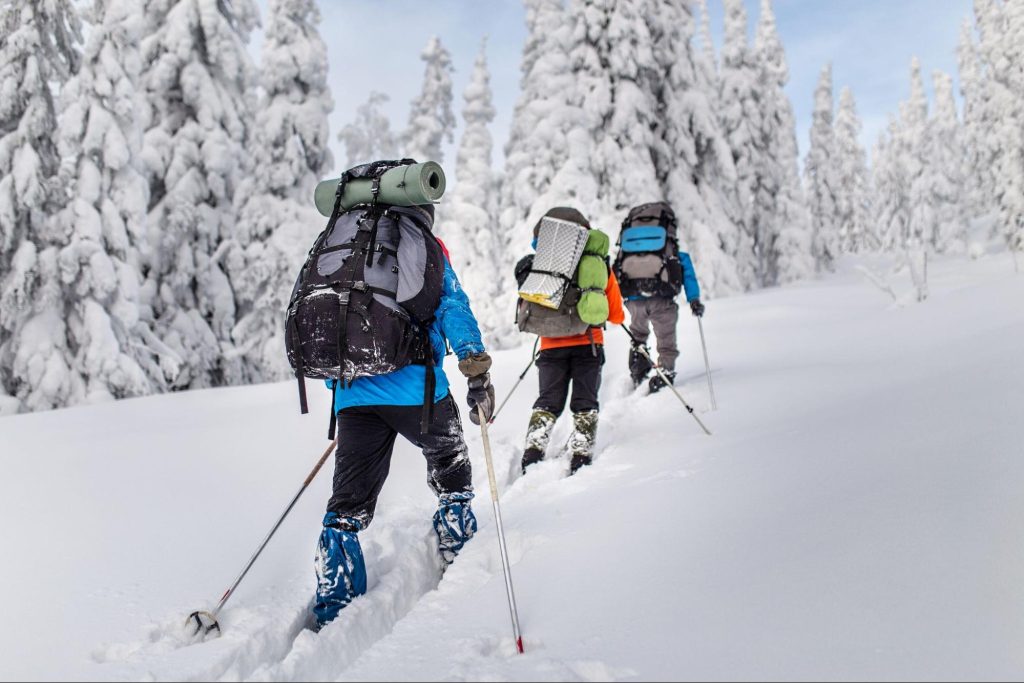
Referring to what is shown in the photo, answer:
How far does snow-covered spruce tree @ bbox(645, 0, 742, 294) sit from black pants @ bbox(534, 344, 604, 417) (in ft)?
52.6

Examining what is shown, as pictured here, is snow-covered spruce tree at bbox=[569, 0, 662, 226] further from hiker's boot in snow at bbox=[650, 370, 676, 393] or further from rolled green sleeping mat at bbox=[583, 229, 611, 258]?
rolled green sleeping mat at bbox=[583, 229, 611, 258]

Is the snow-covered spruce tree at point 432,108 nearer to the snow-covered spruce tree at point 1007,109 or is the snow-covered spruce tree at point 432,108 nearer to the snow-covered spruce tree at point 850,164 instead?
the snow-covered spruce tree at point 1007,109

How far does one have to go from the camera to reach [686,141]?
67.3 ft

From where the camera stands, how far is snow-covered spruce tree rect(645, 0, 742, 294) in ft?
65.6

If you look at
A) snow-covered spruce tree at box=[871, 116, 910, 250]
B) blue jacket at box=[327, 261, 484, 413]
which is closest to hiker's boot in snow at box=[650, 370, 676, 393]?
blue jacket at box=[327, 261, 484, 413]

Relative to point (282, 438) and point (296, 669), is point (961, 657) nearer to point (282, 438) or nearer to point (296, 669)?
point (296, 669)

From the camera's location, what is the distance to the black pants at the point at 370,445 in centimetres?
314

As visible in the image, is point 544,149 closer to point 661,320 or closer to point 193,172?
point 193,172

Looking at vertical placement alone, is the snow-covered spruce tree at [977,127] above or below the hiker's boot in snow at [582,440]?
above

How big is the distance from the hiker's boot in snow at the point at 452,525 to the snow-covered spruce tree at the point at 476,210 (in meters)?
18.8

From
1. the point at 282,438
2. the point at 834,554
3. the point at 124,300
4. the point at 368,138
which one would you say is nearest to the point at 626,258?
the point at 282,438

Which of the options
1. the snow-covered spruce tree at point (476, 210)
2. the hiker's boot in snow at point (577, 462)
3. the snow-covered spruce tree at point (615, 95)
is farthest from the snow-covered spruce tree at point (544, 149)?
the hiker's boot in snow at point (577, 462)

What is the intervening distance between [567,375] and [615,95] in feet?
51.1

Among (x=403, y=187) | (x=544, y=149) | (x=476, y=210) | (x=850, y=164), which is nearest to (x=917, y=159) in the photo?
(x=850, y=164)
